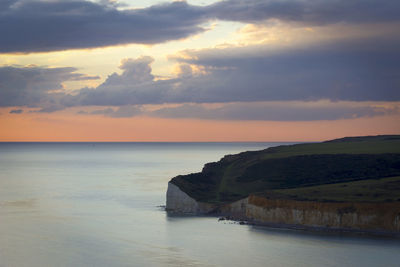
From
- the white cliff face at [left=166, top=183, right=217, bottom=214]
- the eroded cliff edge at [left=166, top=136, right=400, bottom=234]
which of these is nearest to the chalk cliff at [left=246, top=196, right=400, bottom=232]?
the eroded cliff edge at [left=166, top=136, right=400, bottom=234]

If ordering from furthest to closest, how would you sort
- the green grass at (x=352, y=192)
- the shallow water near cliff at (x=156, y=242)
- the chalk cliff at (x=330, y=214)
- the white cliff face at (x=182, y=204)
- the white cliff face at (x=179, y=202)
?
the white cliff face at (x=179, y=202) < the white cliff face at (x=182, y=204) < the green grass at (x=352, y=192) < the chalk cliff at (x=330, y=214) < the shallow water near cliff at (x=156, y=242)

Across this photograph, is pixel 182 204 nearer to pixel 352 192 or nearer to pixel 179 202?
pixel 179 202

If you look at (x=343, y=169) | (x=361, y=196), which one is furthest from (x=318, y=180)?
(x=361, y=196)

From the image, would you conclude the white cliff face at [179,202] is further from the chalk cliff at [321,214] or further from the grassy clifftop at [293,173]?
the chalk cliff at [321,214]

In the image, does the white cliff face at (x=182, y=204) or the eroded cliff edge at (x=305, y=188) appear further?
the white cliff face at (x=182, y=204)

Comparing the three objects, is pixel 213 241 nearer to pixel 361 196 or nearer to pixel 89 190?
pixel 361 196

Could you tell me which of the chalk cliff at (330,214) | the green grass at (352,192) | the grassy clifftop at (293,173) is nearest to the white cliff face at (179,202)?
the grassy clifftop at (293,173)
